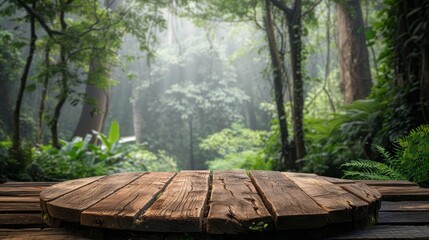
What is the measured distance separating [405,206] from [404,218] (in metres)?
0.19

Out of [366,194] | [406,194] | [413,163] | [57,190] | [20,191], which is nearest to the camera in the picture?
[366,194]

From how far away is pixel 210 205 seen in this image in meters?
1.10

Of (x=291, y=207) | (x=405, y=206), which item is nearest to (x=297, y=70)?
(x=405, y=206)

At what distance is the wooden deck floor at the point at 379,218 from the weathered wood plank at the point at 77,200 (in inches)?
3.0

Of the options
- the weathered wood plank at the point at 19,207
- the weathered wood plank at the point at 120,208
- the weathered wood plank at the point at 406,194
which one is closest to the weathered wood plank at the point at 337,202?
the weathered wood plank at the point at 406,194

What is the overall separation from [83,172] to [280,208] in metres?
4.71

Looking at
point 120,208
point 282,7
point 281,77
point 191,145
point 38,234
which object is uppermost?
point 282,7

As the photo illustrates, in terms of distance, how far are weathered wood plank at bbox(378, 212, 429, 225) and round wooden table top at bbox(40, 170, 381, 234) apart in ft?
0.36

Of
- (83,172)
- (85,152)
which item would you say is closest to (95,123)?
(85,152)

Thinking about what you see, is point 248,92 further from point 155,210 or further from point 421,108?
point 155,210

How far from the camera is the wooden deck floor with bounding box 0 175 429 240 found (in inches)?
44.1

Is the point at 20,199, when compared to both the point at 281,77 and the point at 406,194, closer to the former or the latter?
the point at 406,194

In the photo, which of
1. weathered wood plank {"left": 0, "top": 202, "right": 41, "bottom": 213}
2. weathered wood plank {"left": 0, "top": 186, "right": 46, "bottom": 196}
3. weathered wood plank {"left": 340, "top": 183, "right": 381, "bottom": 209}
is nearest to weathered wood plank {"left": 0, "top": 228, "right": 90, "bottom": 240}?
weathered wood plank {"left": 0, "top": 202, "right": 41, "bottom": 213}

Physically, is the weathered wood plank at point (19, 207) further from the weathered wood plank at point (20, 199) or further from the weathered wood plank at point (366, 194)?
the weathered wood plank at point (366, 194)
